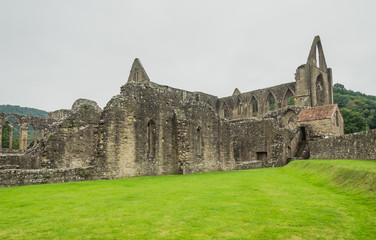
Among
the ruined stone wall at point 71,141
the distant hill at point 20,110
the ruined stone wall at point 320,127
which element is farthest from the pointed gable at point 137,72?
the distant hill at point 20,110

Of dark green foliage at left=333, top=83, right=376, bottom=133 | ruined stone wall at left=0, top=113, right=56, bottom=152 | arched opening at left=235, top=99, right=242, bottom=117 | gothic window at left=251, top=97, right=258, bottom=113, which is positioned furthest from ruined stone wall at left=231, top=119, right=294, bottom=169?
dark green foliage at left=333, top=83, right=376, bottom=133

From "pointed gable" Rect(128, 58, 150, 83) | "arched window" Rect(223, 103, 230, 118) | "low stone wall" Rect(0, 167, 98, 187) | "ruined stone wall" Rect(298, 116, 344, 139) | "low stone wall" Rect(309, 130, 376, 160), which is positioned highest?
"pointed gable" Rect(128, 58, 150, 83)

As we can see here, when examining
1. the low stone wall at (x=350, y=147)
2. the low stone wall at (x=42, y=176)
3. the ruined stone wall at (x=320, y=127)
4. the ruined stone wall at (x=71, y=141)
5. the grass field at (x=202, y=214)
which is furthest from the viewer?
the ruined stone wall at (x=320, y=127)

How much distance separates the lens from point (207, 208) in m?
6.71

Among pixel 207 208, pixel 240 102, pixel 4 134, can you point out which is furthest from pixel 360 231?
pixel 4 134

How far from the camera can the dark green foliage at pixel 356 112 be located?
51.1 m

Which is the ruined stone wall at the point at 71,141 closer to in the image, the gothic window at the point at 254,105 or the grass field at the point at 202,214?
the grass field at the point at 202,214

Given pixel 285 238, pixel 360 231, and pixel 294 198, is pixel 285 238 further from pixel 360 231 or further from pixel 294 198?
pixel 294 198

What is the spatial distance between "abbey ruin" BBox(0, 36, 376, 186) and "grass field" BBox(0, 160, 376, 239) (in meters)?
5.60

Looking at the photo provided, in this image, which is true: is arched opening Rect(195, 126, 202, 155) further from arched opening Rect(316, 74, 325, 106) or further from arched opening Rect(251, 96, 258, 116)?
arched opening Rect(251, 96, 258, 116)

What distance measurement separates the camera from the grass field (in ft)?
15.7

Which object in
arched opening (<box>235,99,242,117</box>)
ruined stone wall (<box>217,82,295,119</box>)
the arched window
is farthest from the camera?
the arched window

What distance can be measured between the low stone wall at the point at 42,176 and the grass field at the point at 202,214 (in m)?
2.78

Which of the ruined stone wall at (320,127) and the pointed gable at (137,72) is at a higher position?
the pointed gable at (137,72)
